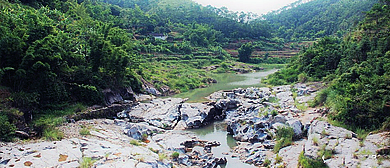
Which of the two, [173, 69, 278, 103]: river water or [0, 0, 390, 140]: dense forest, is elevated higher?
[0, 0, 390, 140]: dense forest

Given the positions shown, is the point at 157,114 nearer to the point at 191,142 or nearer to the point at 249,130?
the point at 191,142

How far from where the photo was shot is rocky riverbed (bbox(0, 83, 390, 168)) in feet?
39.7

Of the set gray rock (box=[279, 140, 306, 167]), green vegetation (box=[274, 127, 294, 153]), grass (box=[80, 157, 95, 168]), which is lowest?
gray rock (box=[279, 140, 306, 167])

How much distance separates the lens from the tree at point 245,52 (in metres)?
77.7

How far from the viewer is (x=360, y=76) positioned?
60.5 ft

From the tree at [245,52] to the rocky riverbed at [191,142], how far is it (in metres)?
53.6

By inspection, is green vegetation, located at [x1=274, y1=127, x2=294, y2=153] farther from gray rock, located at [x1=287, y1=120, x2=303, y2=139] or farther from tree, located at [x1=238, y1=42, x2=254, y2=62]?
tree, located at [x1=238, y1=42, x2=254, y2=62]

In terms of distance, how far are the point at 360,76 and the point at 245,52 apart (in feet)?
198

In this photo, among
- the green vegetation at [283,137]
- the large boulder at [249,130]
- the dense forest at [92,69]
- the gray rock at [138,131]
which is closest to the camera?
the green vegetation at [283,137]

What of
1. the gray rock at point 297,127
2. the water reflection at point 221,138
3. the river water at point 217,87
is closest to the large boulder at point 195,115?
the water reflection at point 221,138

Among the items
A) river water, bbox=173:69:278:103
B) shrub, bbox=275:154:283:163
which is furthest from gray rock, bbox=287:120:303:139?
river water, bbox=173:69:278:103

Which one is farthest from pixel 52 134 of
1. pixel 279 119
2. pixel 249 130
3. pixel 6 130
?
pixel 279 119

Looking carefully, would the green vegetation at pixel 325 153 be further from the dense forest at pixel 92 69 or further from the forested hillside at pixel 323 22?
the forested hillside at pixel 323 22

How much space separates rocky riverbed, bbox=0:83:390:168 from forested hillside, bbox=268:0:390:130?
1341mm
